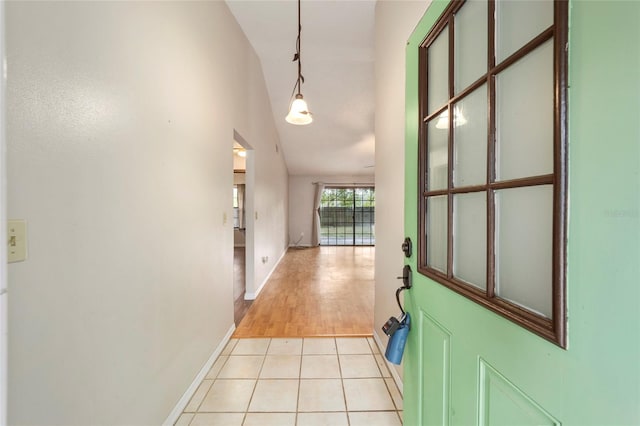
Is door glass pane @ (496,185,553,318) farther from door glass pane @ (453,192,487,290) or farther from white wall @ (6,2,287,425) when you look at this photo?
white wall @ (6,2,287,425)

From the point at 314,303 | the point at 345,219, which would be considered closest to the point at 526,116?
the point at 314,303

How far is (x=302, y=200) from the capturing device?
27.7ft

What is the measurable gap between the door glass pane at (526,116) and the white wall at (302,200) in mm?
7714

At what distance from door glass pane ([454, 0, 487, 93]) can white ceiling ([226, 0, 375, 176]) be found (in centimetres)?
198

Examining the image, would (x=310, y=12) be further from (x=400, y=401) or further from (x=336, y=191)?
(x=336, y=191)

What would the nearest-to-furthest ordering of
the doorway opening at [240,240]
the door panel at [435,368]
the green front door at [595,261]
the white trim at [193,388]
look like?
the green front door at [595,261] → the door panel at [435,368] → the white trim at [193,388] → the doorway opening at [240,240]

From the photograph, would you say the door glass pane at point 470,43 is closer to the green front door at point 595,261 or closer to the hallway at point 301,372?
the green front door at point 595,261

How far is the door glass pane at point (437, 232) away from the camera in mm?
973

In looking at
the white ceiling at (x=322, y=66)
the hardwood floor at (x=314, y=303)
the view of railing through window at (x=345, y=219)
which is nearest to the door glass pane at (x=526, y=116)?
the hardwood floor at (x=314, y=303)

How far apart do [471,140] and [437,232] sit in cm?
36

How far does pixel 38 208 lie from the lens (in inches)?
30.7

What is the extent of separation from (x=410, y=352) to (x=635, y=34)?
3.81 feet

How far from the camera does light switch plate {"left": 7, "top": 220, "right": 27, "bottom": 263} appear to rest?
0.70m

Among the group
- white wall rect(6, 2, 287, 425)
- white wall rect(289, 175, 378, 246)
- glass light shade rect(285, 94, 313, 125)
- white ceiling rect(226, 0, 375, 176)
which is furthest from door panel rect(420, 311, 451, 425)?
white wall rect(289, 175, 378, 246)
